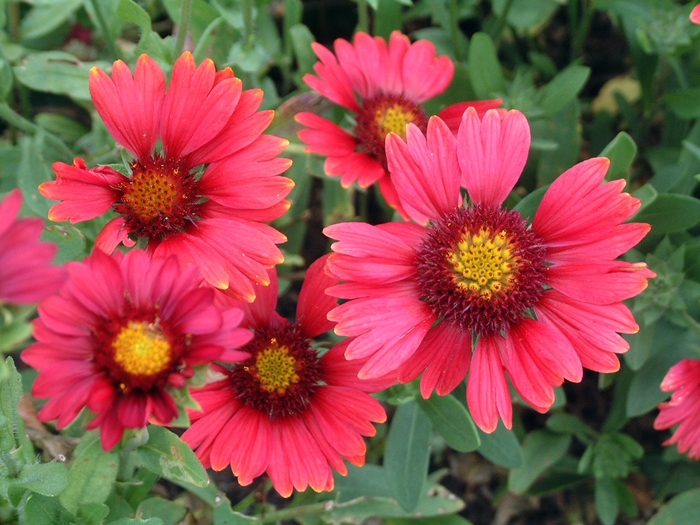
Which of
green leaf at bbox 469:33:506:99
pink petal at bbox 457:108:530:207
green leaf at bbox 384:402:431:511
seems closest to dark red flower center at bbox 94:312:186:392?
pink petal at bbox 457:108:530:207

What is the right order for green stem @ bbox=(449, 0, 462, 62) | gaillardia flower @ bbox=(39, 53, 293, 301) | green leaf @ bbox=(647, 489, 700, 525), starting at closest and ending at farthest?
1. gaillardia flower @ bbox=(39, 53, 293, 301)
2. green leaf @ bbox=(647, 489, 700, 525)
3. green stem @ bbox=(449, 0, 462, 62)

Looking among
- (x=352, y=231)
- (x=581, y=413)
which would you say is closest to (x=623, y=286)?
(x=352, y=231)

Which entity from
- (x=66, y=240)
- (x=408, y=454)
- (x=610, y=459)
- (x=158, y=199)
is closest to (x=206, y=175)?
(x=158, y=199)

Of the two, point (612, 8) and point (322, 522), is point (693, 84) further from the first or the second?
point (322, 522)

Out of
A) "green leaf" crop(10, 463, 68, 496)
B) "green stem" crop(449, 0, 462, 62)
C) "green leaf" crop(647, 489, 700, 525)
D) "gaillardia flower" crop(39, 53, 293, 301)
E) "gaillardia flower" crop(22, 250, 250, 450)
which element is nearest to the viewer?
"gaillardia flower" crop(22, 250, 250, 450)

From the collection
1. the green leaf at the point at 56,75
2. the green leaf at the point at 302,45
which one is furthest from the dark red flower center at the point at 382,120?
the green leaf at the point at 56,75

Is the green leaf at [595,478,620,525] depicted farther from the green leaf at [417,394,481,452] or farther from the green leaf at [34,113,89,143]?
the green leaf at [34,113,89,143]
